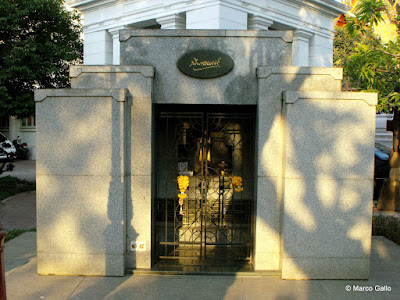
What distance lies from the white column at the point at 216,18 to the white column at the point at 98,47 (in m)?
6.62

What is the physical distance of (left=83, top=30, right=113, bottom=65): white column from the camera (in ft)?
75.9

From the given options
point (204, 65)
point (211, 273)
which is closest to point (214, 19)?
point (204, 65)

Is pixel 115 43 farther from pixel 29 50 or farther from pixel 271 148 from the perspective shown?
pixel 271 148

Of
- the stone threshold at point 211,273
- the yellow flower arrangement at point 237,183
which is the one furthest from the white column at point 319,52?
the stone threshold at point 211,273

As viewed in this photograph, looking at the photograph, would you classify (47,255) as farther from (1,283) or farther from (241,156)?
(241,156)

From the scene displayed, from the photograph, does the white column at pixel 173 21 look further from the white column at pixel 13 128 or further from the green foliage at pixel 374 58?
the white column at pixel 13 128

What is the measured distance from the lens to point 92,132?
20.9 ft

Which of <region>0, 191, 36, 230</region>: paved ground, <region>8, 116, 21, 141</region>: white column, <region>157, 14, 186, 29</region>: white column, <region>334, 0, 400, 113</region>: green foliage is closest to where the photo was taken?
<region>334, 0, 400, 113</region>: green foliage

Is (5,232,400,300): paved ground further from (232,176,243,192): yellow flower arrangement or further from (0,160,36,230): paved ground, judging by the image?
(0,160,36,230): paved ground

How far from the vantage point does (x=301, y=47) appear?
76.8 ft

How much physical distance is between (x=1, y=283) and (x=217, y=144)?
5362 millimetres

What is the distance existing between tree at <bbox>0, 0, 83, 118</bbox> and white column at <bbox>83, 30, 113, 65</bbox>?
17.4 ft

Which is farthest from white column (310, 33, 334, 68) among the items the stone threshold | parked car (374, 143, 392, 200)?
the stone threshold

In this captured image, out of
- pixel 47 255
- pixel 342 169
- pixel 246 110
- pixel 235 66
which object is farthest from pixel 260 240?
pixel 47 255
